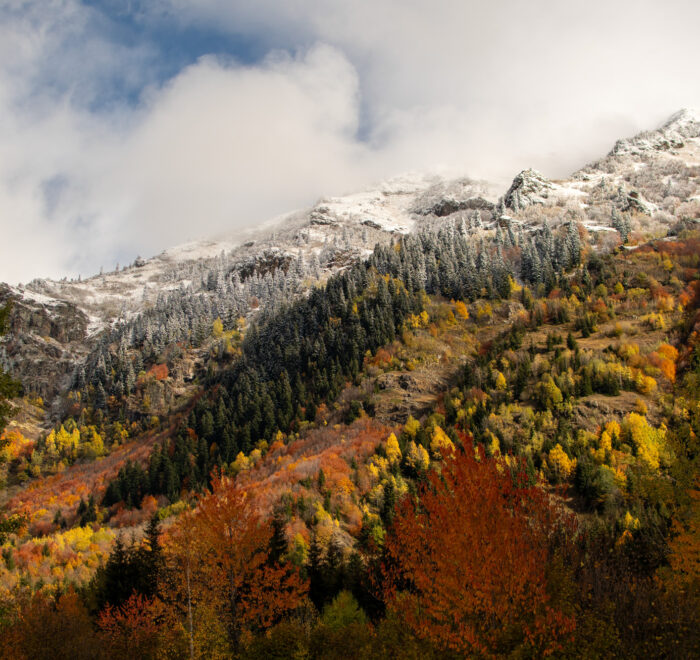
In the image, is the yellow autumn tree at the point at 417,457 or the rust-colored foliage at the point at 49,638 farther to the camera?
the yellow autumn tree at the point at 417,457

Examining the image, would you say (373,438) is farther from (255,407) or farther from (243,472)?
(255,407)

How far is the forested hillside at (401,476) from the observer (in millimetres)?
24781

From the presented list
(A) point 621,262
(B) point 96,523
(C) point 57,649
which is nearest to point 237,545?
(C) point 57,649

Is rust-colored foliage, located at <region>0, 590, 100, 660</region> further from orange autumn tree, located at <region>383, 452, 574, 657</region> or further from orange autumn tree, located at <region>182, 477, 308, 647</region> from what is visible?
orange autumn tree, located at <region>383, 452, 574, 657</region>

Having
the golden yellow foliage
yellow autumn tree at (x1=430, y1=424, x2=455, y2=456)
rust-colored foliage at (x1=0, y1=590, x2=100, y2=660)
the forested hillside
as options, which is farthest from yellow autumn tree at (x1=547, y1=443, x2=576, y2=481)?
the golden yellow foliage

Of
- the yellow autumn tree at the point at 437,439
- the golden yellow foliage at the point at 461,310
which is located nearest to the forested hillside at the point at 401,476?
the yellow autumn tree at the point at 437,439

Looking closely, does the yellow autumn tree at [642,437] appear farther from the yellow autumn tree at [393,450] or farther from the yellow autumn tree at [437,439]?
the yellow autumn tree at [393,450]

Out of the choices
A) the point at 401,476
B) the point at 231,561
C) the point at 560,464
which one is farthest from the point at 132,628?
the point at 560,464

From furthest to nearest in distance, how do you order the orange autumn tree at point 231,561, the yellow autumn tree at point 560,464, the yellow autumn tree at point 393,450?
1. the yellow autumn tree at point 393,450
2. the yellow autumn tree at point 560,464
3. the orange autumn tree at point 231,561

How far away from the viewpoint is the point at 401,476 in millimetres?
83625

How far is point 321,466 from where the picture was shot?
91000 mm

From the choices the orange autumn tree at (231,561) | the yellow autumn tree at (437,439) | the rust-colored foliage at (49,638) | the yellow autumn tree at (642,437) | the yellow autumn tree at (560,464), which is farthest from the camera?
the yellow autumn tree at (437,439)

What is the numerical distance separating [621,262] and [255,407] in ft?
414

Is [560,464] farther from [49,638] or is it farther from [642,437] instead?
[49,638]
